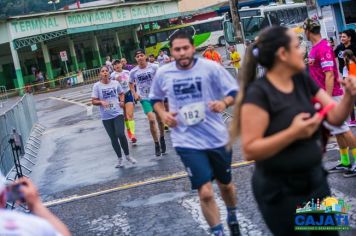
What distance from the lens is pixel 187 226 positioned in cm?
633

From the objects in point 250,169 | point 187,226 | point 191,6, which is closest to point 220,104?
point 187,226

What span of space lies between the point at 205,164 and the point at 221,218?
1.31 m

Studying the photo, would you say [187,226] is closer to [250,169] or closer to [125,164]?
[250,169]

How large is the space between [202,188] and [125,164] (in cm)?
579

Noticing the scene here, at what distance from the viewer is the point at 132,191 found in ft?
28.1

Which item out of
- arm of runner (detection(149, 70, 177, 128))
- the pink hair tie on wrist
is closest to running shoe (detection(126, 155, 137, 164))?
arm of runner (detection(149, 70, 177, 128))

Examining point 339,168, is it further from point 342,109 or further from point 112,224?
point 342,109

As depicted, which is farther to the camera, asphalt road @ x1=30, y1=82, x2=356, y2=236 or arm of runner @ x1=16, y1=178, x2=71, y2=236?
asphalt road @ x1=30, y1=82, x2=356, y2=236

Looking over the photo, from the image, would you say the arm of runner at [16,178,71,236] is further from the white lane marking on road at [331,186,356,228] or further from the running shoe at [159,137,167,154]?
the running shoe at [159,137,167,154]

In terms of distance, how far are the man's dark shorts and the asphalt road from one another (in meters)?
0.71

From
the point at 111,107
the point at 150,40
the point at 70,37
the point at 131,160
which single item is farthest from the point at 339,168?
the point at 150,40

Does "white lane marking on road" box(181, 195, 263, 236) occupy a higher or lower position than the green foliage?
lower

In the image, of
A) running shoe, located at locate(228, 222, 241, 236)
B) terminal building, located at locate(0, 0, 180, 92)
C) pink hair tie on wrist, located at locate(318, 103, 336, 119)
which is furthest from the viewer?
terminal building, located at locate(0, 0, 180, 92)

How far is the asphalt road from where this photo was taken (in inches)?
257
